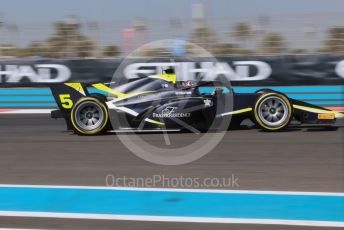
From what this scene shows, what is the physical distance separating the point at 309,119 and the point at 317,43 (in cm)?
623

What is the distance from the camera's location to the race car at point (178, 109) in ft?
26.8

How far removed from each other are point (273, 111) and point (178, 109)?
4.56ft

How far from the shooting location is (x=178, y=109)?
8.14 meters

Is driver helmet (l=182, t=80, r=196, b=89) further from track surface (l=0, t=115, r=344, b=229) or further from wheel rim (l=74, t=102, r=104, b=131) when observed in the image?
wheel rim (l=74, t=102, r=104, b=131)

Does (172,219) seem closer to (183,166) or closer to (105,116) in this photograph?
(183,166)

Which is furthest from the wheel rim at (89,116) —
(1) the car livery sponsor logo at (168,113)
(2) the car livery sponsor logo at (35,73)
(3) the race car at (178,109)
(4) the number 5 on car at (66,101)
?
(2) the car livery sponsor logo at (35,73)

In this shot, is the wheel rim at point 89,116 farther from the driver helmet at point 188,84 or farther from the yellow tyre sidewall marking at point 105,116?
the driver helmet at point 188,84

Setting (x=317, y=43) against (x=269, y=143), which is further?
(x=317, y=43)

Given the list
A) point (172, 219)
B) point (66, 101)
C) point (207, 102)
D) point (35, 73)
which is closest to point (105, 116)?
point (66, 101)

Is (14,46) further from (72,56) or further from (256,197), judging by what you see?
(256,197)

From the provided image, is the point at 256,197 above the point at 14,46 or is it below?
below

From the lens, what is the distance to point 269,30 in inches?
566

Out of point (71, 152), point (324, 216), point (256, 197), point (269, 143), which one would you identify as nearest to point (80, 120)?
point (71, 152)

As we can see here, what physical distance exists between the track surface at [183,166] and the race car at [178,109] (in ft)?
0.65
